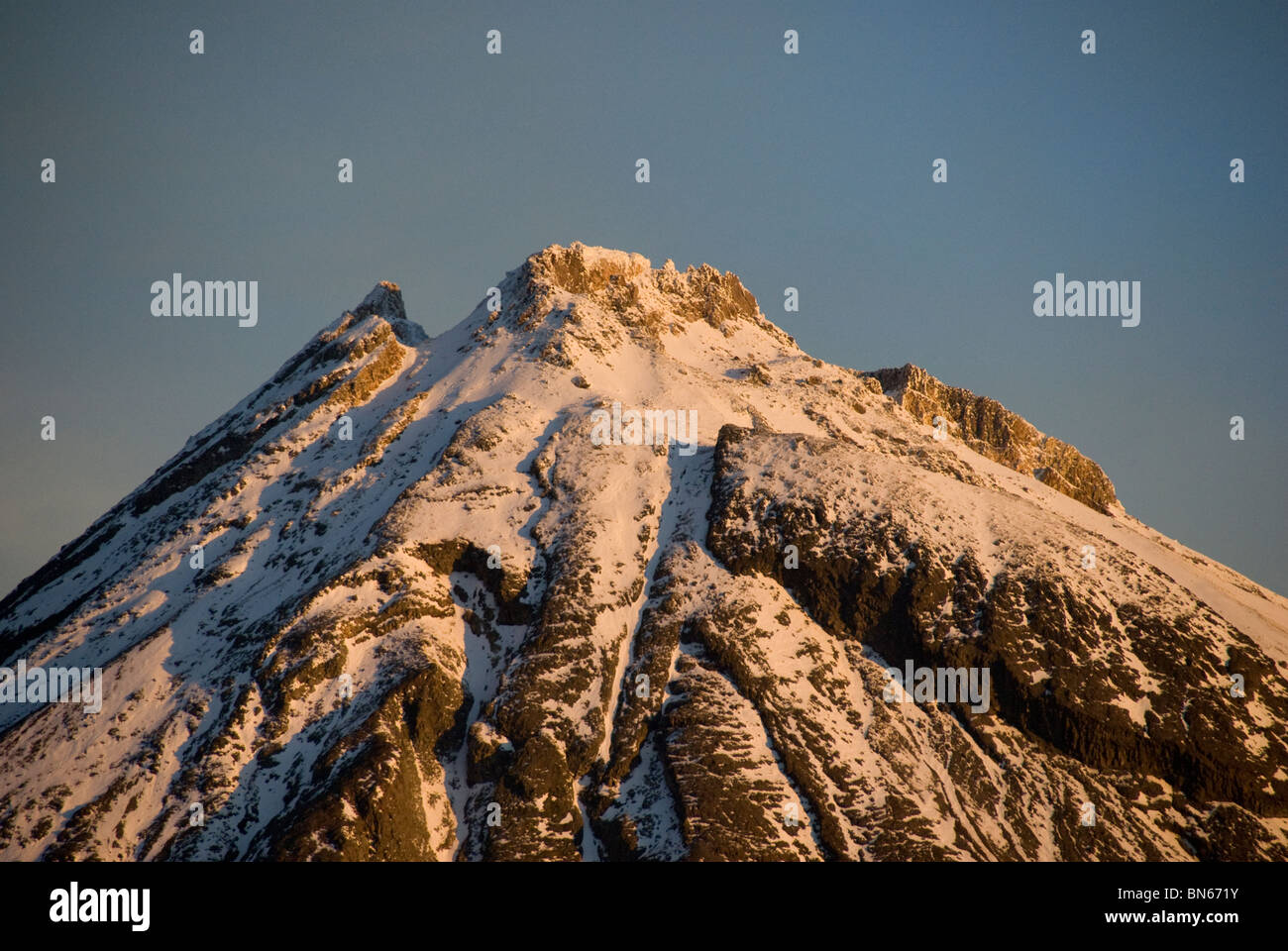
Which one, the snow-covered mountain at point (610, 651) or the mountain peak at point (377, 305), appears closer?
the snow-covered mountain at point (610, 651)

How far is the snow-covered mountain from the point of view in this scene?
100500 mm

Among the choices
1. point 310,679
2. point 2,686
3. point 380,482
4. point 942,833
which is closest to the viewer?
point 942,833

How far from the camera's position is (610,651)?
383 feet

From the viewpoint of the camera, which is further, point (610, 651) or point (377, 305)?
point (377, 305)

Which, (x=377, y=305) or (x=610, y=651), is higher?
(x=377, y=305)

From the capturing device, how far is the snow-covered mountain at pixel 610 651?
3957 inches

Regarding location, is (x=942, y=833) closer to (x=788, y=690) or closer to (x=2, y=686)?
(x=788, y=690)

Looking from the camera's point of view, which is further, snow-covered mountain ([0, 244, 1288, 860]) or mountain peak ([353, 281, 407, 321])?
mountain peak ([353, 281, 407, 321])

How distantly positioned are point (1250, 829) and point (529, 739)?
223 ft

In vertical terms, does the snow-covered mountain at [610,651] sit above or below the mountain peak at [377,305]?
below

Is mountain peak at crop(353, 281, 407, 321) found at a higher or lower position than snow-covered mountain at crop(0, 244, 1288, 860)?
higher
